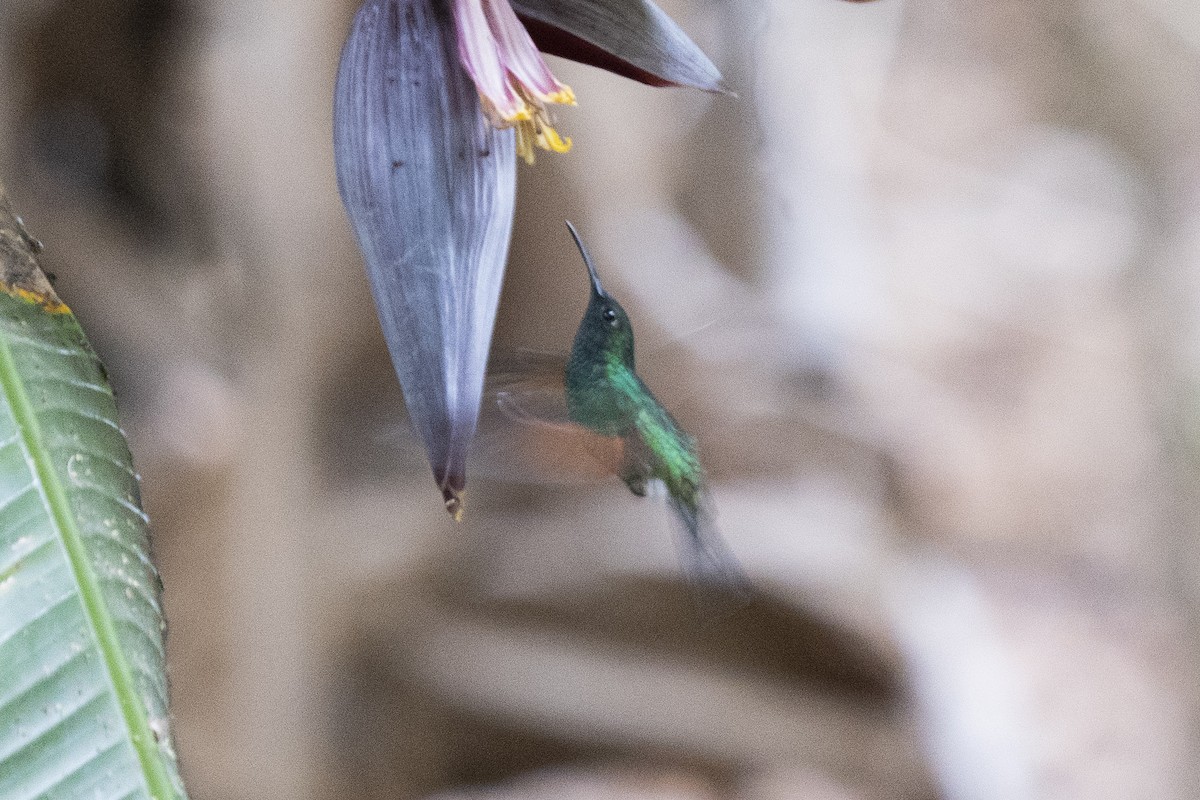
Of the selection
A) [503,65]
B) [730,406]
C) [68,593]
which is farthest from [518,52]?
[730,406]

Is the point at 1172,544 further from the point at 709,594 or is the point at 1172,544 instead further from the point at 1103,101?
the point at 709,594

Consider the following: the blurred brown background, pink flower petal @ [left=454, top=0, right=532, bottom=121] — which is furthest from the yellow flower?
the blurred brown background

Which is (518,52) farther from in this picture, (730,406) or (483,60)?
(730,406)

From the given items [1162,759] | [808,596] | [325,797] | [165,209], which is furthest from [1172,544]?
[165,209]

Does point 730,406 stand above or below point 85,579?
below

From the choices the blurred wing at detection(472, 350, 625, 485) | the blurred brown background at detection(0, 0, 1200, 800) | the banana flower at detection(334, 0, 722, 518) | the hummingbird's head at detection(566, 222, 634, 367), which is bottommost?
the blurred brown background at detection(0, 0, 1200, 800)

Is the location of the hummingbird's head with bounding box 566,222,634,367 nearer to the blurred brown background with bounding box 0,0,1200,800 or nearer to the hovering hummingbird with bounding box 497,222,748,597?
the hovering hummingbird with bounding box 497,222,748,597

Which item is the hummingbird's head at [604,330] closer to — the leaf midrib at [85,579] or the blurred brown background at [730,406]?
the leaf midrib at [85,579]
